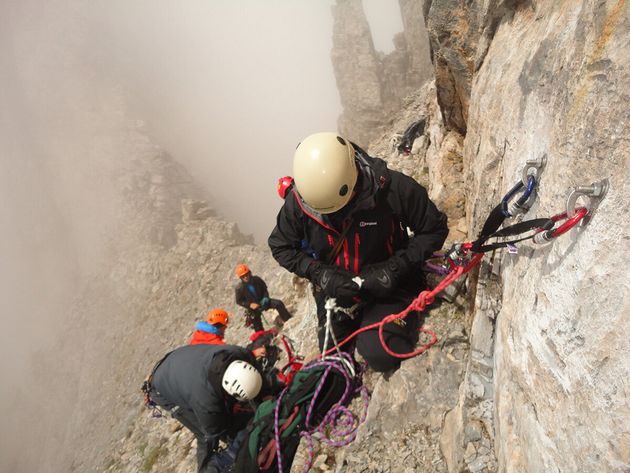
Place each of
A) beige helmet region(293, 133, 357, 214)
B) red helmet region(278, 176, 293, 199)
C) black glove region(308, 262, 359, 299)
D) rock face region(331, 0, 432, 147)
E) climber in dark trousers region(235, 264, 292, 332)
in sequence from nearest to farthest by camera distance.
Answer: beige helmet region(293, 133, 357, 214)
black glove region(308, 262, 359, 299)
red helmet region(278, 176, 293, 199)
climber in dark trousers region(235, 264, 292, 332)
rock face region(331, 0, 432, 147)

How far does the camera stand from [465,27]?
4.01 meters

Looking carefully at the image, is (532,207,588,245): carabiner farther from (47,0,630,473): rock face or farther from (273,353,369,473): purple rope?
(273,353,369,473): purple rope

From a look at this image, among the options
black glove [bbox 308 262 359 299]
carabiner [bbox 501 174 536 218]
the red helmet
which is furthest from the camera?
the red helmet

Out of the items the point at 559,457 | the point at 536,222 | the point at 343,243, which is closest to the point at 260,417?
the point at 343,243

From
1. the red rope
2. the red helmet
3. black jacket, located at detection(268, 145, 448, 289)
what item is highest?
the red helmet

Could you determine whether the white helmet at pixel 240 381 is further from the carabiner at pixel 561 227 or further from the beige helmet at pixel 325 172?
the carabiner at pixel 561 227

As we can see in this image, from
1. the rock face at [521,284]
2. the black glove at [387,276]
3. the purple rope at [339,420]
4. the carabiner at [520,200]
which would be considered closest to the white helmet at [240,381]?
the purple rope at [339,420]

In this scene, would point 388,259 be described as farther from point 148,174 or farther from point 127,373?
point 148,174

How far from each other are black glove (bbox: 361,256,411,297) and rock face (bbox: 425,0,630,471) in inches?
40.1

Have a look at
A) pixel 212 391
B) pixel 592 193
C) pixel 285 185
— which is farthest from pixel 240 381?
pixel 592 193

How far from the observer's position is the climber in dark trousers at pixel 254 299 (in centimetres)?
989

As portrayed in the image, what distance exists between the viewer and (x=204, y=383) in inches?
174

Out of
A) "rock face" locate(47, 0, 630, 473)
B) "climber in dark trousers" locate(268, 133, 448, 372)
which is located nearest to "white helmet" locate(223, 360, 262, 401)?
"rock face" locate(47, 0, 630, 473)

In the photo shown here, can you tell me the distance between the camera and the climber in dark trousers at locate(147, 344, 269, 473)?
14.3 ft
